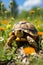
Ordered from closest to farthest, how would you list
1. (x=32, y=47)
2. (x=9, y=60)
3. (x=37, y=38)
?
(x=9, y=60) → (x=32, y=47) → (x=37, y=38)

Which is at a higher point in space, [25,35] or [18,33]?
[18,33]

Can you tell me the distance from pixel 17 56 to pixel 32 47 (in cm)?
54

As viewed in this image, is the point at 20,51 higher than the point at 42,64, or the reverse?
the point at 42,64

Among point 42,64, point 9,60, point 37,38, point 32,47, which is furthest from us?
point 37,38

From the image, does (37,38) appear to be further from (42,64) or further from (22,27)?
(42,64)

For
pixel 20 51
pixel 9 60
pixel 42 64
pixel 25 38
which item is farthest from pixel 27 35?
pixel 42 64

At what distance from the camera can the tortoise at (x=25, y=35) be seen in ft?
17.7

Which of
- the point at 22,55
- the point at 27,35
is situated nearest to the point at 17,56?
the point at 22,55

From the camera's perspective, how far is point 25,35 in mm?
5645

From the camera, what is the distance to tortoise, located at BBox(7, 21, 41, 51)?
5391 mm

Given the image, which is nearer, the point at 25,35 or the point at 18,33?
the point at 18,33

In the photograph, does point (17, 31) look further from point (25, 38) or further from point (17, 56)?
point (17, 56)

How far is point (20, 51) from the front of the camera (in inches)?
201

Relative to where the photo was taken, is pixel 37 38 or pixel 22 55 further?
pixel 37 38
